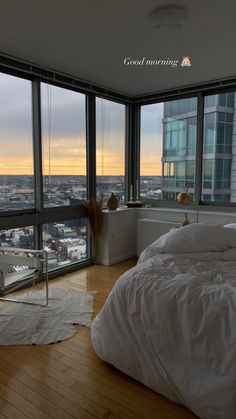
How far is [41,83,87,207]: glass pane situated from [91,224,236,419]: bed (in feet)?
6.70

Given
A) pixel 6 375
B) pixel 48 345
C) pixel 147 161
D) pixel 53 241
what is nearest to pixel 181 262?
→ pixel 48 345

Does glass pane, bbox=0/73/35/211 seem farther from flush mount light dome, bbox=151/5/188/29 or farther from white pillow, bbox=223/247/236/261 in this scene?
white pillow, bbox=223/247/236/261

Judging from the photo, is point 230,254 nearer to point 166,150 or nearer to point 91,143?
point 91,143

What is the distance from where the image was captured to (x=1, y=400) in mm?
1720

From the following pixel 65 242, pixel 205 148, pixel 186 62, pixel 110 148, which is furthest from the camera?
pixel 110 148

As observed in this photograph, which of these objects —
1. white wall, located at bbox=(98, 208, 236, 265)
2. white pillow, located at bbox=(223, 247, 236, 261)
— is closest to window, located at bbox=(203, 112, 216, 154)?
white wall, located at bbox=(98, 208, 236, 265)

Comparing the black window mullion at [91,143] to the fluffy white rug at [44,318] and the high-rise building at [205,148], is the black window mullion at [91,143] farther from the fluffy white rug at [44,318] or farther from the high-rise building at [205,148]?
the fluffy white rug at [44,318]

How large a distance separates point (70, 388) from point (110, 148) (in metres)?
3.43

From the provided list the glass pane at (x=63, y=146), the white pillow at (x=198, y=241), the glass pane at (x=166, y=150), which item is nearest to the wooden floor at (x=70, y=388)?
the white pillow at (x=198, y=241)

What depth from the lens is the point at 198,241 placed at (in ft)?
7.88

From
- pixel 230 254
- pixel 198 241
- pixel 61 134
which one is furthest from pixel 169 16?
pixel 61 134

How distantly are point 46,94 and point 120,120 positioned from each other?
58.6 inches

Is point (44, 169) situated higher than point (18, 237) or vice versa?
point (44, 169)

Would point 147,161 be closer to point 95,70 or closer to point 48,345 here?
point 95,70
